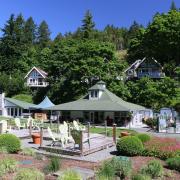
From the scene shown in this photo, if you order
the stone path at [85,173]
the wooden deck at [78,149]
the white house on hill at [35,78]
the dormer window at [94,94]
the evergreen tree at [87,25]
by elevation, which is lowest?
the stone path at [85,173]

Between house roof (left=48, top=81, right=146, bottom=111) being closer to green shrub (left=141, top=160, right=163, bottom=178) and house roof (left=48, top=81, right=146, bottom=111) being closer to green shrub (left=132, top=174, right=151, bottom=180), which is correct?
green shrub (left=141, top=160, right=163, bottom=178)

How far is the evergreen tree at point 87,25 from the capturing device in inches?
3834

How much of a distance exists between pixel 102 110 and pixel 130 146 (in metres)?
28.9

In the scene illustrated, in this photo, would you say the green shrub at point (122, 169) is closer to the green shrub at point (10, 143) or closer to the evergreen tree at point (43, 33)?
the green shrub at point (10, 143)

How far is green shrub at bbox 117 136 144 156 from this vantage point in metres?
16.8

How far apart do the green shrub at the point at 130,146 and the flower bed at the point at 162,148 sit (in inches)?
13.2

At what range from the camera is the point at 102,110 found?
150ft

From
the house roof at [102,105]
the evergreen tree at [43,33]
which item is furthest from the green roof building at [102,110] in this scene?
the evergreen tree at [43,33]

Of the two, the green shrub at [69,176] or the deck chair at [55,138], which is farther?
the deck chair at [55,138]

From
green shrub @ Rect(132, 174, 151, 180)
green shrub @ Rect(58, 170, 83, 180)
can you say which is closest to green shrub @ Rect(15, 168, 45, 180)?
green shrub @ Rect(58, 170, 83, 180)

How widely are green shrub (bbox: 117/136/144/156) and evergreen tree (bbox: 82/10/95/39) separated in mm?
81393

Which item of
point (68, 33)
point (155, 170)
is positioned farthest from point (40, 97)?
point (68, 33)

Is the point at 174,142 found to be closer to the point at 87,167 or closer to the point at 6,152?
the point at 87,167

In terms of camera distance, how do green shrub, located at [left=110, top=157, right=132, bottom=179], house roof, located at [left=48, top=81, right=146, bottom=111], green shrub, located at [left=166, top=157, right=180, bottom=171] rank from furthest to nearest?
house roof, located at [left=48, top=81, right=146, bottom=111], green shrub, located at [left=166, top=157, right=180, bottom=171], green shrub, located at [left=110, top=157, right=132, bottom=179]
